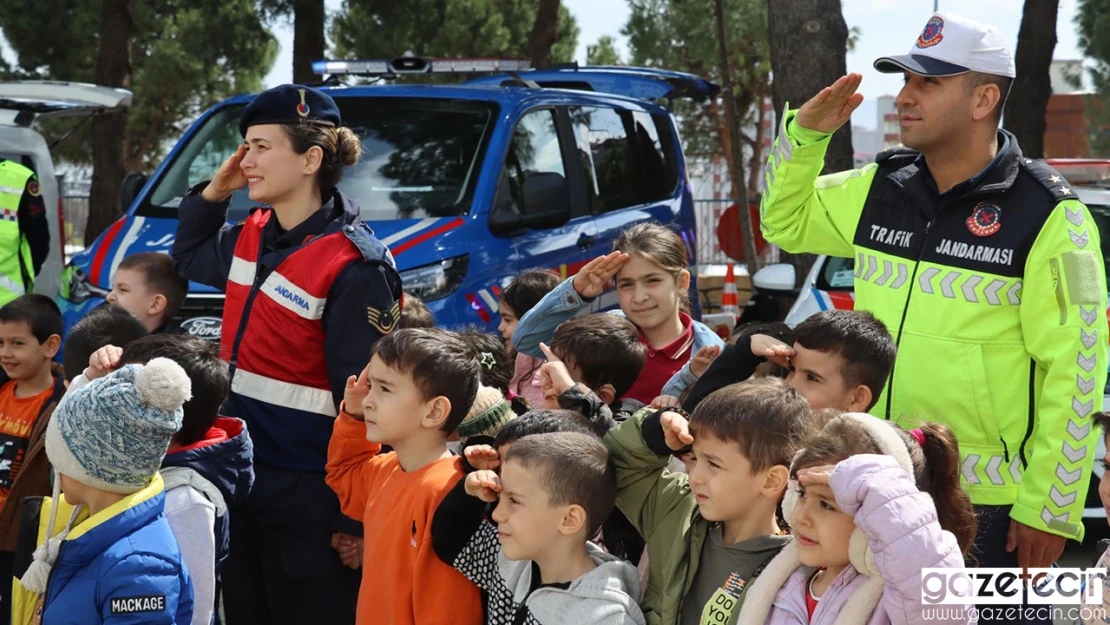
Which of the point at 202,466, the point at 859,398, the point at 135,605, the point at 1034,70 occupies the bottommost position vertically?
the point at 135,605

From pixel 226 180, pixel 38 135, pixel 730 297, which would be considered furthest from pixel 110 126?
pixel 226 180

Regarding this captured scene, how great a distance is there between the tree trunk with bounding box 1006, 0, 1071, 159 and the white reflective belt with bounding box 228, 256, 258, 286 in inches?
403

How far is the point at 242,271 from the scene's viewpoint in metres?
4.41

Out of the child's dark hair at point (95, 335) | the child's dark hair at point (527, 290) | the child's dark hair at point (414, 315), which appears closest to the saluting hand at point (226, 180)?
the child's dark hair at point (95, 335)

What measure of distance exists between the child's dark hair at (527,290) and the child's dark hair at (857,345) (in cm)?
211

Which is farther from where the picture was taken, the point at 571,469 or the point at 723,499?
the point at 571,469

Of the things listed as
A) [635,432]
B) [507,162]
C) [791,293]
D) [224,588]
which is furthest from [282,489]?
[791,293]

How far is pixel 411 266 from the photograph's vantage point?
626 centimetres

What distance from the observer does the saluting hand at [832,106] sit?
3847mm

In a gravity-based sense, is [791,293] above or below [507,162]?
below

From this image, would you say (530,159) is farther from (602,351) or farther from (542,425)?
(542,425)

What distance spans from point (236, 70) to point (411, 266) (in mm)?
15394

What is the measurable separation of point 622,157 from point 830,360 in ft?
16.4

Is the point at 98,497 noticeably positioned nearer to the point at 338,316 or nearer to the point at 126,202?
the point at 338,316
